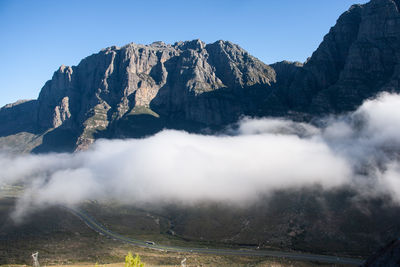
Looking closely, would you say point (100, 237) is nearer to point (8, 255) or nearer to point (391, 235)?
point (8, 255)


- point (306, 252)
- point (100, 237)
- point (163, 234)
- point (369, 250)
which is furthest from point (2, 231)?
point (369, 250)

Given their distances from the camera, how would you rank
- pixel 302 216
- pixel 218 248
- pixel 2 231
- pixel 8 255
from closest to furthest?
pixel 8 255
pixel 218 248
pixel 2 231
pixel 302 216

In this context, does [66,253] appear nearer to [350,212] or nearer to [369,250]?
[369,250]

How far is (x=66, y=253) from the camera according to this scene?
12550 centimetres

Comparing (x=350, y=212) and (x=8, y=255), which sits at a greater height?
(x=350, y=212)

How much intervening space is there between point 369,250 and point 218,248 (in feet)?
213

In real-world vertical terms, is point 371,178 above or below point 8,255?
above

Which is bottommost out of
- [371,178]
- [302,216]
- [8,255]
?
[8,255]

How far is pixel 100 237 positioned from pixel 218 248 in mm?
62154

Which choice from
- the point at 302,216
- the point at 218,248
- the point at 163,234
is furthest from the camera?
the point at 163,234

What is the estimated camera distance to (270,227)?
536ft

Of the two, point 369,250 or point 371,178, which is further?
point 371,178

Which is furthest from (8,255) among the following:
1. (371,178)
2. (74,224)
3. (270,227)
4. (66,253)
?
(371,178)

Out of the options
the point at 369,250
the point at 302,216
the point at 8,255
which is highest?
the point at 302,216
